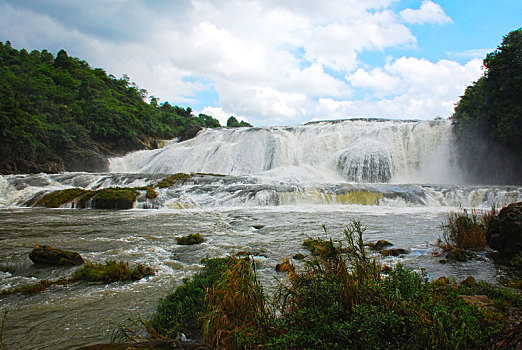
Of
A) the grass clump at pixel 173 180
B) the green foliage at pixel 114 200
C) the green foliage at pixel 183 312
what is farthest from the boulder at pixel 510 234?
the grass clump at pixel 173 180

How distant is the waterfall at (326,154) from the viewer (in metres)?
28.1

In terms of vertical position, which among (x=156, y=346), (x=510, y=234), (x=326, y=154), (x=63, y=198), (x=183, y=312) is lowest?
(x=183, y=312)

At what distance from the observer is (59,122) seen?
3572cm

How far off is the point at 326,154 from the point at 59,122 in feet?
102

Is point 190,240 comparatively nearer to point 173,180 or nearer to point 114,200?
point 114,200

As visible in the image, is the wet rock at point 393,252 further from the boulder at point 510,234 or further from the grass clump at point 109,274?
the grass clump at point 109,274

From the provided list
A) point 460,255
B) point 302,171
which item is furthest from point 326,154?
point 460,255

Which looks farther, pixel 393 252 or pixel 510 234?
pixel 393 252

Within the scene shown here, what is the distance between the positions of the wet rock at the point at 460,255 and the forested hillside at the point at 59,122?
32.2 metres

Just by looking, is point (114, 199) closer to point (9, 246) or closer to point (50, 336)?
point (9, 246)

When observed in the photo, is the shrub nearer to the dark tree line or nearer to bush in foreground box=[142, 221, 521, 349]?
bush in foreground box=[142, 221, 521, 349]

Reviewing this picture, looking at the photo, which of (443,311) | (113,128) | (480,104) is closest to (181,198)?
(443,311)

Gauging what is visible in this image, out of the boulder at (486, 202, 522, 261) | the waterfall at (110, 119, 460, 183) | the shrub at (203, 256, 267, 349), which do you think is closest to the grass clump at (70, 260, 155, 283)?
the shrub at (203, 256, 267, 349)

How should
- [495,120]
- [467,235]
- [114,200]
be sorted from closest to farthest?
[467,235] → [114,200] → [495,120]
